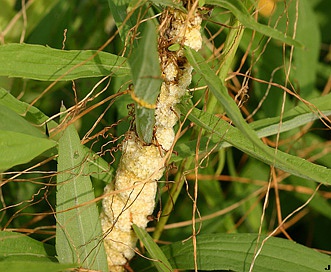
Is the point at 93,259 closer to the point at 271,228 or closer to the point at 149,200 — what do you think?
the point at 149,200

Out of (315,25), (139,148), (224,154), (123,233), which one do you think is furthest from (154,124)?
(315,25)

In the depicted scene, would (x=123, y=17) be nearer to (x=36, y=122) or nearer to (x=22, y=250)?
(x=36, y=122)

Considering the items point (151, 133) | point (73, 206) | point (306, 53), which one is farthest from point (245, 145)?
point (306, 53)

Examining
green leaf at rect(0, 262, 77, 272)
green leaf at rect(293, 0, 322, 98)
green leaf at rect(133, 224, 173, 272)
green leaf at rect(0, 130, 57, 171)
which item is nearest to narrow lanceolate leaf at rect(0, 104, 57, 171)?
green leaf at rect(0, 130, 57, 171)

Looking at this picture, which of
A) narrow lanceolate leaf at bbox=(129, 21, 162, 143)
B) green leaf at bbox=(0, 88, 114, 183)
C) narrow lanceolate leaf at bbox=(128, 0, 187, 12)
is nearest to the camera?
narrow lanceolate leaf at bbox=(129, 21, 162, 143)

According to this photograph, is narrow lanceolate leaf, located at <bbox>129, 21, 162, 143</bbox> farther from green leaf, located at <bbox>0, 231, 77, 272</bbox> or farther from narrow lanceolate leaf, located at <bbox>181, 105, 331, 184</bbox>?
green leaf, located at <bbox>0, 231, 77, 272</bbox>

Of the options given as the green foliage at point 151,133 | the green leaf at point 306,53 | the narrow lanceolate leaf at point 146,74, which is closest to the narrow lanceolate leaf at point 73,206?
the green foliage at point 151,133
